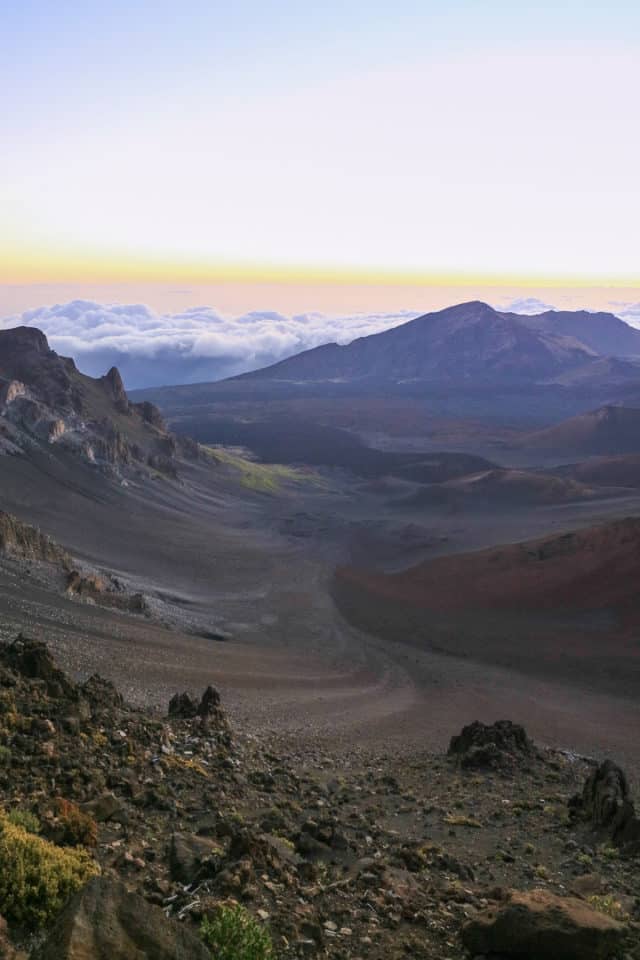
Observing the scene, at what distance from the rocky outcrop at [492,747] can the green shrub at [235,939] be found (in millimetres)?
14225

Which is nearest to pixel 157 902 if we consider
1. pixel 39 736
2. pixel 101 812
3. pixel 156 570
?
pixel 101 812

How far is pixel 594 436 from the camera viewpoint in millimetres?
159875

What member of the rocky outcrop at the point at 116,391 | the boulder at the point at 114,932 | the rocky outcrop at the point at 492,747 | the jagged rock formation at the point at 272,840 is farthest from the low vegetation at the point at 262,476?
the boulder at the point at 114,932

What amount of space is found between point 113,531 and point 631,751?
47.2 metres

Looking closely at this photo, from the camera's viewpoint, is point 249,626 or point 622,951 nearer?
point 622,951

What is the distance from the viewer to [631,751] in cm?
2706

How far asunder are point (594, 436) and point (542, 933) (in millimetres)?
160384

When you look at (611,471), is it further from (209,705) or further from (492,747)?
(209,705)

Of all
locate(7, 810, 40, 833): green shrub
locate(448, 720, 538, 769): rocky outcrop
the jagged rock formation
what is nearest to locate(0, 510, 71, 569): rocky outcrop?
the jagged rock formation

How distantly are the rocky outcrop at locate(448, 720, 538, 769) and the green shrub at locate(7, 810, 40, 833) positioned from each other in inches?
533

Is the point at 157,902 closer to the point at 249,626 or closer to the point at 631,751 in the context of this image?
the point at 631,751

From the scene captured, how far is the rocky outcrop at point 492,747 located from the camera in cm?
2041

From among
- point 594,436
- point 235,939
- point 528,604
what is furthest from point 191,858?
point 594,436

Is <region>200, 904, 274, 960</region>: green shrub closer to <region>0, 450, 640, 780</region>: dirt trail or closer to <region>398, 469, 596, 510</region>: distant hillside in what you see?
<region>0, 450, 640, 780</region>: dirt trail
